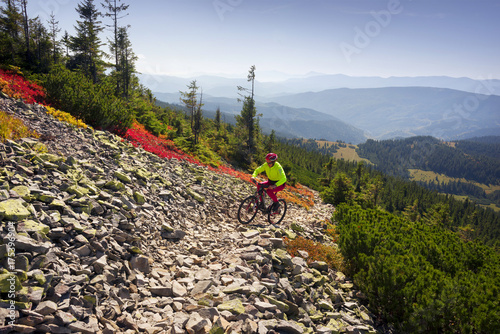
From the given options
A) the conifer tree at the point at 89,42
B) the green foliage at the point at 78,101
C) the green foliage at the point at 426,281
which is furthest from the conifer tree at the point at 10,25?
the green foliage at the point at 426,281

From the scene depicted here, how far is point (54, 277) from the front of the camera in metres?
4.00

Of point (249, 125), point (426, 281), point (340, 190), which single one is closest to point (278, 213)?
point (426, 281)

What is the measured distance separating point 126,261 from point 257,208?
5.85 metres

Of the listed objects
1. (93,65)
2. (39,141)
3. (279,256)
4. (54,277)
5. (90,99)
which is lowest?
(279,256)

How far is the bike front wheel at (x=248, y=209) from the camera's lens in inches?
408

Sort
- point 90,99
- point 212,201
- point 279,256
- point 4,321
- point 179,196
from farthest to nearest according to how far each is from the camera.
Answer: point 90,99, point 212,201, point 179,196, point 279,256, point 4,321

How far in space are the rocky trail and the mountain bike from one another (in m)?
0.77

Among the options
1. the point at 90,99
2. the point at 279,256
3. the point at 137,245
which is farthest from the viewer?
the point at 90,99

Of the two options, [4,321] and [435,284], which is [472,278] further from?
[4,321]

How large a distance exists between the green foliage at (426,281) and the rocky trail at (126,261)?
95 cm

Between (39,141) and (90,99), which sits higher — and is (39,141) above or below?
below

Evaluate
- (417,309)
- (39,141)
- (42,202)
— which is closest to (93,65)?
(39,141)

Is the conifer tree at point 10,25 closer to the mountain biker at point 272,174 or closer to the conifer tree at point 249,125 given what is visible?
the conifer tree at point 249,125

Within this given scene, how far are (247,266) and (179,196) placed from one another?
525 centimetres
